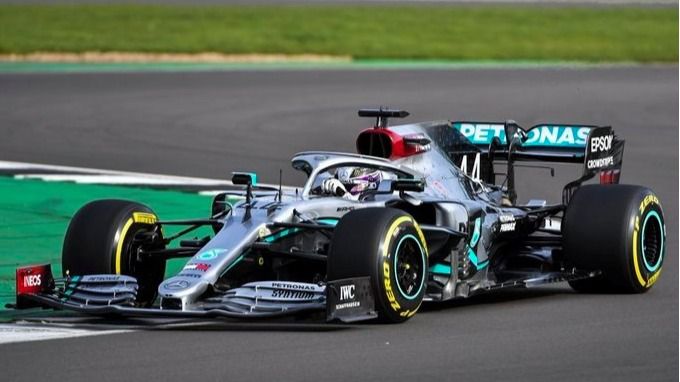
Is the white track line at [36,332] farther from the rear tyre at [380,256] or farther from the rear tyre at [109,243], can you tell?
the rear tyre at [380,256]

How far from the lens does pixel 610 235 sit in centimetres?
1198

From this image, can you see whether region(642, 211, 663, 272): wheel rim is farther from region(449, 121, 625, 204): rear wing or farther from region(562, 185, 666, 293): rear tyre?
region(449, 121, 625, 204): rear wing

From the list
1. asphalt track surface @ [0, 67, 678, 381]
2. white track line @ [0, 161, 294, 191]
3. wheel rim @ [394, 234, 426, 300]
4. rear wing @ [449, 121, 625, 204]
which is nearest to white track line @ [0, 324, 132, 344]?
A: asphalt track surface @ [0, 67, 678, 381]

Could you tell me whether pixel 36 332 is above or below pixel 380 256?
below

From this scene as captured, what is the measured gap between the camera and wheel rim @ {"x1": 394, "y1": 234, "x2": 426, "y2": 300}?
10.6 metres

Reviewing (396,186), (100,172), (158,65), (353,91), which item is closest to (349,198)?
(396,186)

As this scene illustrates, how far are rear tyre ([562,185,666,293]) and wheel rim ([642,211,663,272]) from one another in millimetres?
165

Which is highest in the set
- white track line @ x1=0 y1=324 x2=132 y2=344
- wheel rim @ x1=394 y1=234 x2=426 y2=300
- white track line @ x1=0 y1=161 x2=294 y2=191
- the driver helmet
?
the driver helmet

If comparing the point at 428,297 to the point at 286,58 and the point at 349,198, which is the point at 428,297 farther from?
the point at 286,58

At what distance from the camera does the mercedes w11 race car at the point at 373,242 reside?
10391mm

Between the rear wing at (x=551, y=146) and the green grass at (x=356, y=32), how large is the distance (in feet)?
77.6

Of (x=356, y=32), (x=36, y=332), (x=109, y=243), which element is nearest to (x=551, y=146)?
(x=109, y=243)

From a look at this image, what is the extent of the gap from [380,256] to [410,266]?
499 millimetres

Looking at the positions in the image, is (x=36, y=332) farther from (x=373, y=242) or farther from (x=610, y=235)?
(x=610, y=235)
